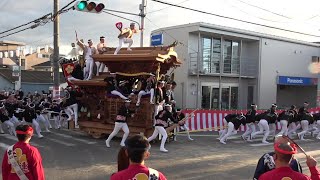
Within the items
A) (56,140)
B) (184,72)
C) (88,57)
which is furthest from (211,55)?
(56,140)

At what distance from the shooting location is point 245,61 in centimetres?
2839

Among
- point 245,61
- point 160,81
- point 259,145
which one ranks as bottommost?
point 259,145

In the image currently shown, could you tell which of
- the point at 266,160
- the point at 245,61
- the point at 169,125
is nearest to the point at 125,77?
the point at 169,125

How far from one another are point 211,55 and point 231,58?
1.91m

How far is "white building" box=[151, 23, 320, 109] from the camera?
83.3 ft

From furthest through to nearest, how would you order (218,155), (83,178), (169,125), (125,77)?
(125,77) < (169,125) < (218,155) < (83,178)

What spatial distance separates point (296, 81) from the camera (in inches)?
1213

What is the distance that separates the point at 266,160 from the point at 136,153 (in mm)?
1902

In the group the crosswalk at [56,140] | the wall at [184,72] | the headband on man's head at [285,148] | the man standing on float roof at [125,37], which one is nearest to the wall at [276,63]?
the wall at [184,72]

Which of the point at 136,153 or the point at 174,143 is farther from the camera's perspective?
the point at 174,143

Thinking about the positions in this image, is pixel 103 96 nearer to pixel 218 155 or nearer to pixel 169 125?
pixel 169 125

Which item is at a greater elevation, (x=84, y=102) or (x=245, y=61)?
(x=245, y=61)

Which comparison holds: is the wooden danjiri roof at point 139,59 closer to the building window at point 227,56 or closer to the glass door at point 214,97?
the glass door at point 214,97

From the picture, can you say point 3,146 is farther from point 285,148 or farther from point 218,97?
point 218,97
